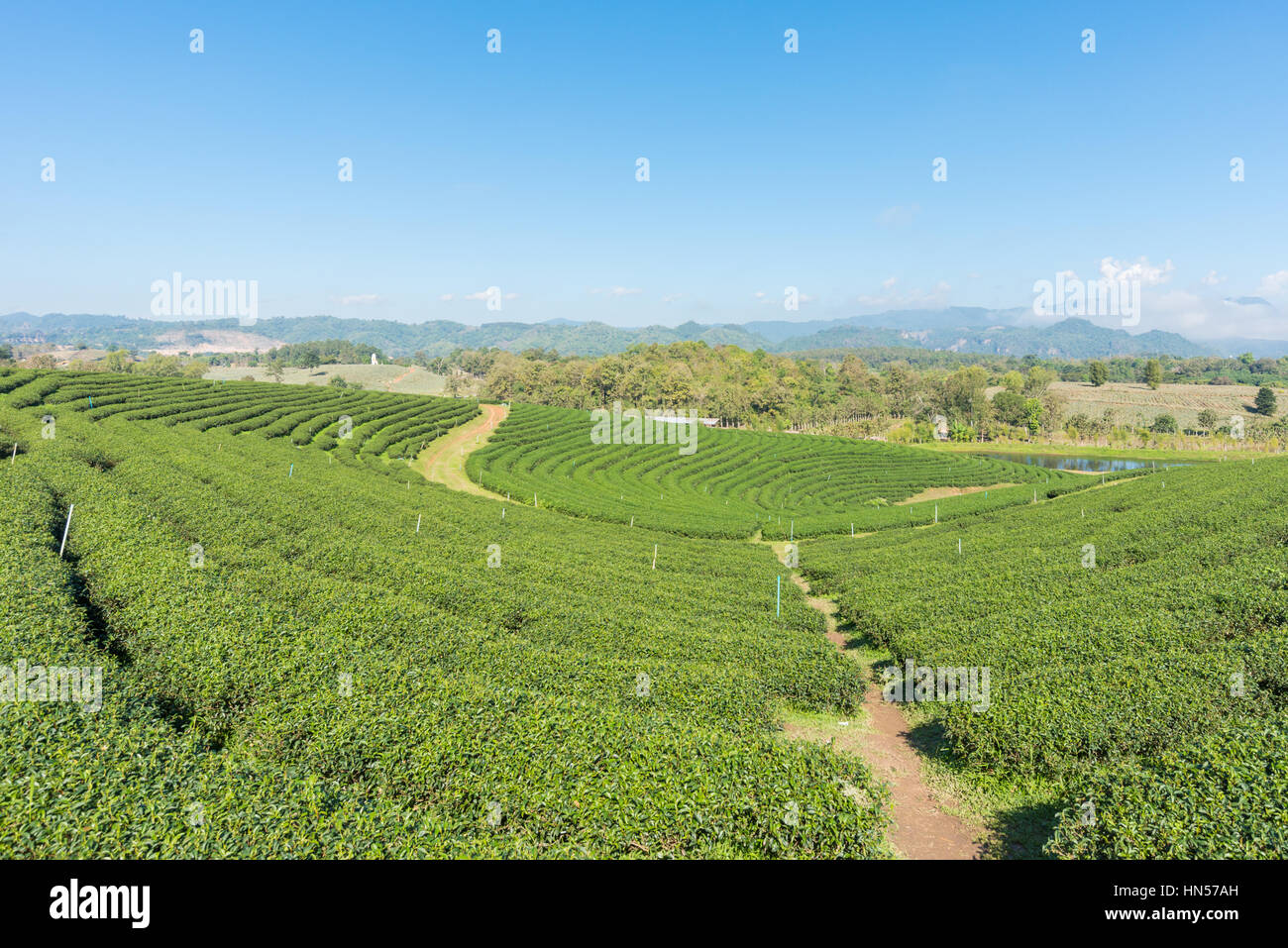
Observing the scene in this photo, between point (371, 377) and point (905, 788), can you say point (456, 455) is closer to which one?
point (905, 788)

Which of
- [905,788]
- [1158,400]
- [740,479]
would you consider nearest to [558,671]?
[905,788]

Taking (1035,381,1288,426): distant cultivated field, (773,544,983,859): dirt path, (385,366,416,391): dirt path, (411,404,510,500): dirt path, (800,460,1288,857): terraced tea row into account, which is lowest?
(773,544,983,859): dirt path

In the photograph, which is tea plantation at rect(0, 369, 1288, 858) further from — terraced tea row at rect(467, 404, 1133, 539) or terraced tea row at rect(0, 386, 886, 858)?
terraced tea row at rect(467, 404, 1133, 539)

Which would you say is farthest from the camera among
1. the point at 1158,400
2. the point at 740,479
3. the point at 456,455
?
the point at 1158,400

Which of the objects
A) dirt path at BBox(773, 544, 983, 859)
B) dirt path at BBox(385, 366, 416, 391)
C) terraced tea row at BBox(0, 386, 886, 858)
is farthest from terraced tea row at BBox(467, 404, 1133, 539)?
dirt path at BBox(385, 366, 416, 391)

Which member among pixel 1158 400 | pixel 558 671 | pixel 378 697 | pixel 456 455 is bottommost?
pixel 558 671
